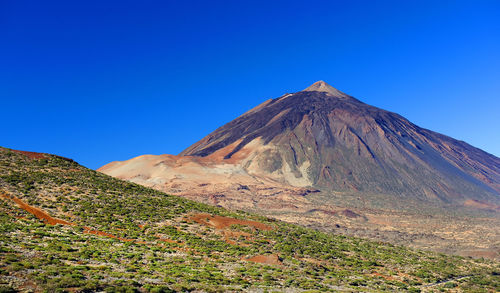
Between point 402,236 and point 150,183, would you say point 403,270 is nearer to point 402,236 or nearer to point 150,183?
point 402,236

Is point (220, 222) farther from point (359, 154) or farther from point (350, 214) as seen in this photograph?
point (359, 154)

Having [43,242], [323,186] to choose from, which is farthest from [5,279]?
[323,186]

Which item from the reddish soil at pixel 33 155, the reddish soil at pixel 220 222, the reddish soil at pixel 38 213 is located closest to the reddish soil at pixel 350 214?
the reddish soil at pixel 220 222

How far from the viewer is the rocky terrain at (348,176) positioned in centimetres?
9025

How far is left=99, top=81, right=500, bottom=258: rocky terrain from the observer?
90250 millimetres

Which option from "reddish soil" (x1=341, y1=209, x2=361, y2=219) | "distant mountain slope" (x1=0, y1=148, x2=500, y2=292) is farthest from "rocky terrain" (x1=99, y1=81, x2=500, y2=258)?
"distant mountain slope" (x1=0, y1=148, x2=500, y2=292)

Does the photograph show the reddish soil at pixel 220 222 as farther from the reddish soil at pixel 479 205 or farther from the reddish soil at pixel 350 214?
the reddish soil at pixel 479 205

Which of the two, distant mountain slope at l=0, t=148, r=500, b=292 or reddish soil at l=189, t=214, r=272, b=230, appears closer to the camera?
distant mountain slope at l=0, t=148, r=500, b=292

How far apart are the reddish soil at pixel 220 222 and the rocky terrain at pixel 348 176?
126 feet

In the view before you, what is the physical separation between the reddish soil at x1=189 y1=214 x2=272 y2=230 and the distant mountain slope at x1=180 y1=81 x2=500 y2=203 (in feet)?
297

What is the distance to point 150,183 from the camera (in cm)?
12288

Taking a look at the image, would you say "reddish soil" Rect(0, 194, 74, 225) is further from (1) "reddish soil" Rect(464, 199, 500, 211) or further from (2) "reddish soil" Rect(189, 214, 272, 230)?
(1) "reddish soil" Rect(464, 199, 500, 211)

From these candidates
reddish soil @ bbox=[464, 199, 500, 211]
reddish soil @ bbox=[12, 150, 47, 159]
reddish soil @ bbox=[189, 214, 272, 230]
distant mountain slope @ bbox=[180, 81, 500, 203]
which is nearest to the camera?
reddish soil @ bbox=[189, 214, 272, 230]

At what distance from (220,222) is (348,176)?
340 ft
